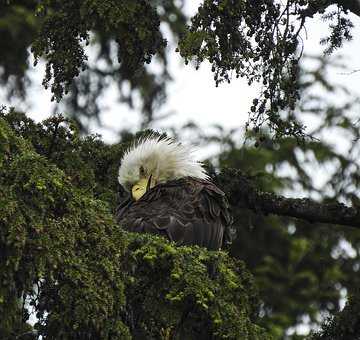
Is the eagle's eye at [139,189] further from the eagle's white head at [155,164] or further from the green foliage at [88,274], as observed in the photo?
the green foliage at [88,274]

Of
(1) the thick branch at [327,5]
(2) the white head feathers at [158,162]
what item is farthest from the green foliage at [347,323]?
(2) the white head feathers at [158,162]

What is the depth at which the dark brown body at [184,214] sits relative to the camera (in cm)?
696

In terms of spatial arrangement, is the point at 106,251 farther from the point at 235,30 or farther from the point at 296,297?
the point at 296,297

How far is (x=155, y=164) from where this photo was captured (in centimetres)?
846

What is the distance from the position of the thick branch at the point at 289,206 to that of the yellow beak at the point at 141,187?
76 centimetres

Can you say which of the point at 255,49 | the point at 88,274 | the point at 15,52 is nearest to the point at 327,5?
the point at 255,49

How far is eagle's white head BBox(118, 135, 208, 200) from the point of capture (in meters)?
8.15

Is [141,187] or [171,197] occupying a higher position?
[141,187]

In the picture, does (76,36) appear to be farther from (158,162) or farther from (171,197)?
(158,162)

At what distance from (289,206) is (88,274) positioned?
10.0 ft

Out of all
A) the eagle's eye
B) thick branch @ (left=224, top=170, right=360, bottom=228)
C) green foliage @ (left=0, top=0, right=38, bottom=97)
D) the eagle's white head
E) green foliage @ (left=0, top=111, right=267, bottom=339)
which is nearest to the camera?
green foliage @ (left=0, top=111, right=267, bottom=339)

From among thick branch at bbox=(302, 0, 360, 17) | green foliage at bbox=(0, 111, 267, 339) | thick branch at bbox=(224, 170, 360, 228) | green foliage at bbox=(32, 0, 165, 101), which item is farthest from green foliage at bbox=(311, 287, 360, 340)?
green foliage at bbox=(32, 0, 165, 101)

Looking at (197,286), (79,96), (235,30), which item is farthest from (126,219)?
(79,96)

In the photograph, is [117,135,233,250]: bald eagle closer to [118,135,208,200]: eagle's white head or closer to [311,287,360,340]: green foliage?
[118,135,208,200]: eagle's white head
